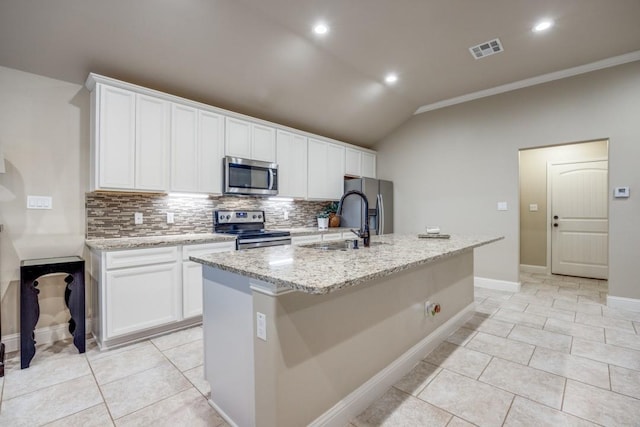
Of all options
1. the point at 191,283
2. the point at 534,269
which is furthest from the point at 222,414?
the point at 534,269

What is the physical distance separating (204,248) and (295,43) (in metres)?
2.29

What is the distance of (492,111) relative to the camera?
4492mm

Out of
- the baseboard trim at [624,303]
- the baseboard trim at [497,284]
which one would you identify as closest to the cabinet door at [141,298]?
the baseboard trim at [497,284]

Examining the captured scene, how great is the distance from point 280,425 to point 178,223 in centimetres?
271

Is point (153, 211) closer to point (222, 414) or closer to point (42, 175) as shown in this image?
point (42, 175)

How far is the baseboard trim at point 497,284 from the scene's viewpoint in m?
4.32

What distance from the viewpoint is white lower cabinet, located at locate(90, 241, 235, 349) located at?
2512 mm

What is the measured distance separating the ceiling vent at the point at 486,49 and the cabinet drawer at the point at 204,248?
3.43 metres

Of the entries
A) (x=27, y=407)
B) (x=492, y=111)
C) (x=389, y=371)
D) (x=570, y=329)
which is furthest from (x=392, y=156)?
(x=27, y=407)

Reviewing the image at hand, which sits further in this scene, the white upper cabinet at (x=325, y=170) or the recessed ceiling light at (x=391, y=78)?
the white upper cabinet at (x=325, y=170)

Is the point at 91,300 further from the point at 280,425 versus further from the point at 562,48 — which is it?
the point at 562,48

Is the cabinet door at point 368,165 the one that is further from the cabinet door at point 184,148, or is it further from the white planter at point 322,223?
the cabinet door at point 184,148

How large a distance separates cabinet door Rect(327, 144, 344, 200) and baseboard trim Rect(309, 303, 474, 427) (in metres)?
2.72

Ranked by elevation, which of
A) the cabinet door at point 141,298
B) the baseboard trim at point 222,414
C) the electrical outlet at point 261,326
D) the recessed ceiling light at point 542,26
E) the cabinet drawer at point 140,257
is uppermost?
the recessed ceiling light at point 542,26
